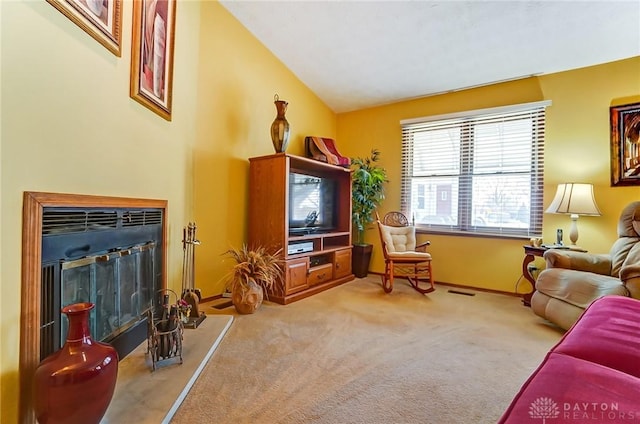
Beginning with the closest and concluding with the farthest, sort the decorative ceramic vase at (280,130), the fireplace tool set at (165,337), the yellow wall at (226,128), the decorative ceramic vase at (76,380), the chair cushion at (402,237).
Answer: the decorative ceramic vase at (76,380), the fireplace tool set at (165,337), the yellow wall at (226,128), the decorative ceramic vase at (280,130), the chair cushion at (402,237)

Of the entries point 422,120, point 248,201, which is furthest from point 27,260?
point 422,120

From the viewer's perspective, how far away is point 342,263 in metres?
3.78

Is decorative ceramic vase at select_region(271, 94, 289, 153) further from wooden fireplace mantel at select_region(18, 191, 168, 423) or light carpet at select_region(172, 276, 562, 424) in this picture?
wooden fireplace mantel at select_region(18, 191, 168, 423)

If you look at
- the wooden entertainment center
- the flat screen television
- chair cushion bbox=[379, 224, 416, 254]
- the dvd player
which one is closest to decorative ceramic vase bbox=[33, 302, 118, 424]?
the wooden entertainment center

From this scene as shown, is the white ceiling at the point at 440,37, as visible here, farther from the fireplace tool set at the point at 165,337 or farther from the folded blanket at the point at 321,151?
the fireplace tool set at the point at 165,337

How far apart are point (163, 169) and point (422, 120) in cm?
326

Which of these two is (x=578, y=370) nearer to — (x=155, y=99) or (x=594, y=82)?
(x=155, y=99)

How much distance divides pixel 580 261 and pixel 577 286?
43 cm

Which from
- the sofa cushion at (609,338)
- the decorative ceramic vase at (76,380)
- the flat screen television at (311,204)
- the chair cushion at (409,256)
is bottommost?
the decorative ceramic vase at (76,380)

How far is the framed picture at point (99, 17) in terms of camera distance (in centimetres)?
121

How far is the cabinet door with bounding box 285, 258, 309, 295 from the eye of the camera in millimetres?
2918

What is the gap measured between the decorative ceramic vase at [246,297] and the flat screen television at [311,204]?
830 mm

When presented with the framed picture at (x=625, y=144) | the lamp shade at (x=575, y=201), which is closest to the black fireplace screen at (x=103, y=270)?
the lamp shade at (x=575, y=201)

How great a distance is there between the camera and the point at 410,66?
131 inches
